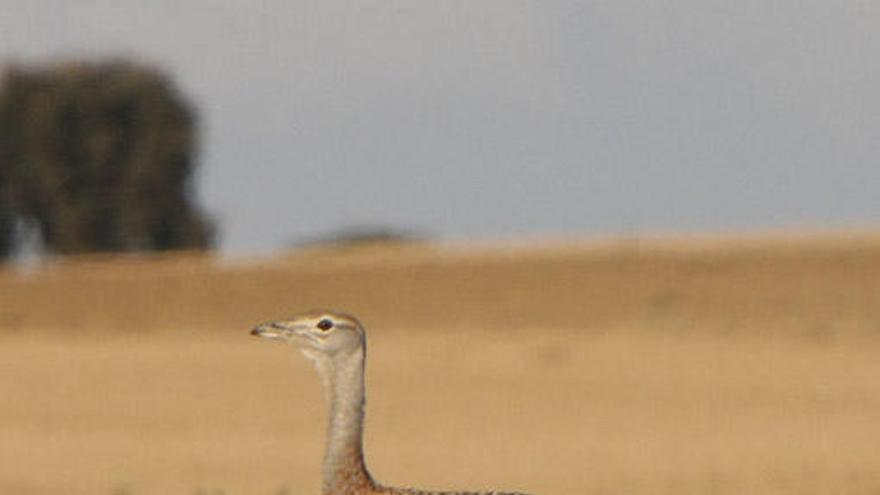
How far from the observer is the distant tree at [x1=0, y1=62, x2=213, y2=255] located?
55.9m

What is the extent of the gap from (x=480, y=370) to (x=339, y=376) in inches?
859

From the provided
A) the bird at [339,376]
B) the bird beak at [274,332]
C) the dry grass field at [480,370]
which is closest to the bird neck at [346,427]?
the bird at [339,376]

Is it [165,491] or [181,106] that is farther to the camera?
[181,106]

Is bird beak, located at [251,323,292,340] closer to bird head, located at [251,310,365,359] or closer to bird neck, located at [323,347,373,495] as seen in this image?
bird head, located at [251,310,365,359]

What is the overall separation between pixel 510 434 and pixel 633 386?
148 inches

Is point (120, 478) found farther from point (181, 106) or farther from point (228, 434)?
point (181, 106)

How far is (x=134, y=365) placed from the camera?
30.5 m

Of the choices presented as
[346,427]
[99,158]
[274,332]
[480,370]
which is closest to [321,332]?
[274,332]

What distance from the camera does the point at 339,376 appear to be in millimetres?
6773

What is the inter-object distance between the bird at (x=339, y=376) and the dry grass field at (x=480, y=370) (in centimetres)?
1220

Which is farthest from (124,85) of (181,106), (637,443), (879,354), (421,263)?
(637,443)

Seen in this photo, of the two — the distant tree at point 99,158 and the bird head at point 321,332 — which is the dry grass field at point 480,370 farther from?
the distant tree at point 99,158

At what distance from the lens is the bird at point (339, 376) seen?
671 cm

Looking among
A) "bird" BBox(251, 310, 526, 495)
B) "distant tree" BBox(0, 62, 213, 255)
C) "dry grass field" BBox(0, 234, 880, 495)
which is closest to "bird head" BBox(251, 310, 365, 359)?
"bird" BBox(251, 310, 526, 495)
